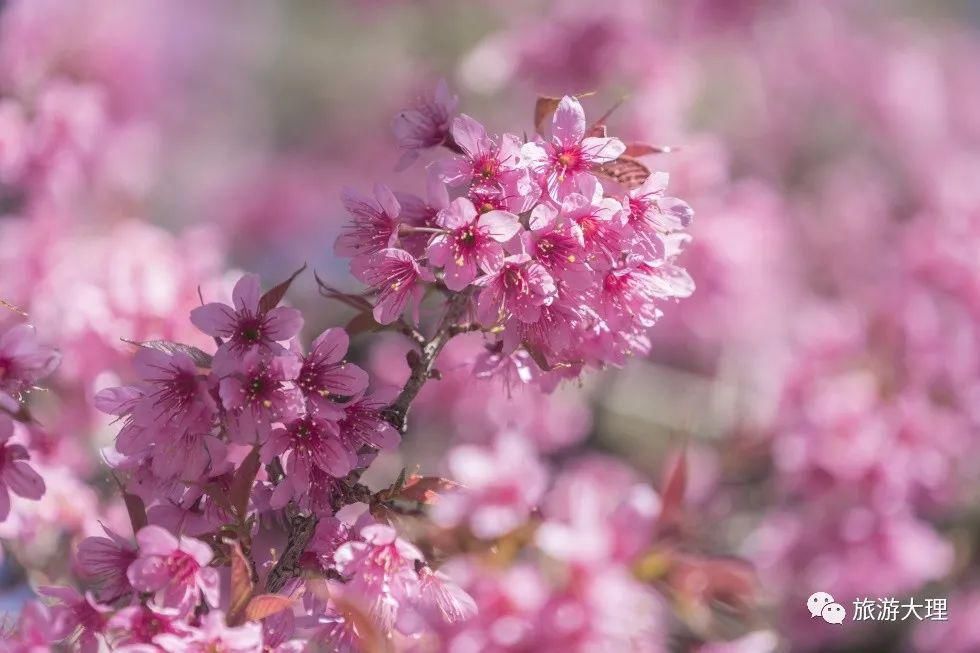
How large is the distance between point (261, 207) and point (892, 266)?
1.43 meters

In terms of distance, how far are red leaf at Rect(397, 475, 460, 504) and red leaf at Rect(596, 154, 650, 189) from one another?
0.87 ft

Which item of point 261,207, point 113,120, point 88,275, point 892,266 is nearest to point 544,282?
point 88,275

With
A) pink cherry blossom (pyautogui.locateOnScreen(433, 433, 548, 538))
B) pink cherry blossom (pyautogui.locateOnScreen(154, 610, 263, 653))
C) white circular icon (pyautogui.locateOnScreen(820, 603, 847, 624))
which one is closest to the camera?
pink cherry blossom (pyautogui.locateOnScreen(154, 610, 263, 653))

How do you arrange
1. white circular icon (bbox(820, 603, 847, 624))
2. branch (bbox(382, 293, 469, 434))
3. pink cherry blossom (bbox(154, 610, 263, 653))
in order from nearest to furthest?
pink cherry blossom (bbox(154, 610, 263, 653)), branch (bbox(382, 293, 469, 434)), white circular icon (bbox(820, 603, 847, 624))

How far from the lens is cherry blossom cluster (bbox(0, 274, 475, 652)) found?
24.3 inches

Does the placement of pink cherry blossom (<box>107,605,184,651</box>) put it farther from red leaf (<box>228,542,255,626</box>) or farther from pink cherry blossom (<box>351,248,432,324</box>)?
pink cherry blossom (<box>351,248,432,324</box>)

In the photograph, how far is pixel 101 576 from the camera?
2.25ft

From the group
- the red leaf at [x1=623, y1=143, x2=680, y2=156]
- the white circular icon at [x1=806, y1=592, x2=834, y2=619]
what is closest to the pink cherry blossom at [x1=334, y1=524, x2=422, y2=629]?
the red leaf at [x1=623, y1=143, x2=680, y2=156]

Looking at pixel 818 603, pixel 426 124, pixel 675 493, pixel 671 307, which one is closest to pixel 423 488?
pixel 426 124

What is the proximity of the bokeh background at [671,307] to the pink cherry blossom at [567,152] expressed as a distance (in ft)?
0.69

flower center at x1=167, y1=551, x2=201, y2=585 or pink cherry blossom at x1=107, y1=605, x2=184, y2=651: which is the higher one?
flower center at x1=167, y1=551, x2=201, y2=585

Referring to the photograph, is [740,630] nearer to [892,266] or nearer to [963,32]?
[892,266]

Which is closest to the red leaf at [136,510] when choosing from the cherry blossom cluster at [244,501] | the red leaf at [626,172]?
the cherry blossom cluster at [244,501]

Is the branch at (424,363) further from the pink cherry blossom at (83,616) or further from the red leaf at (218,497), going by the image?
the pink cherry blossom at (83,616)
